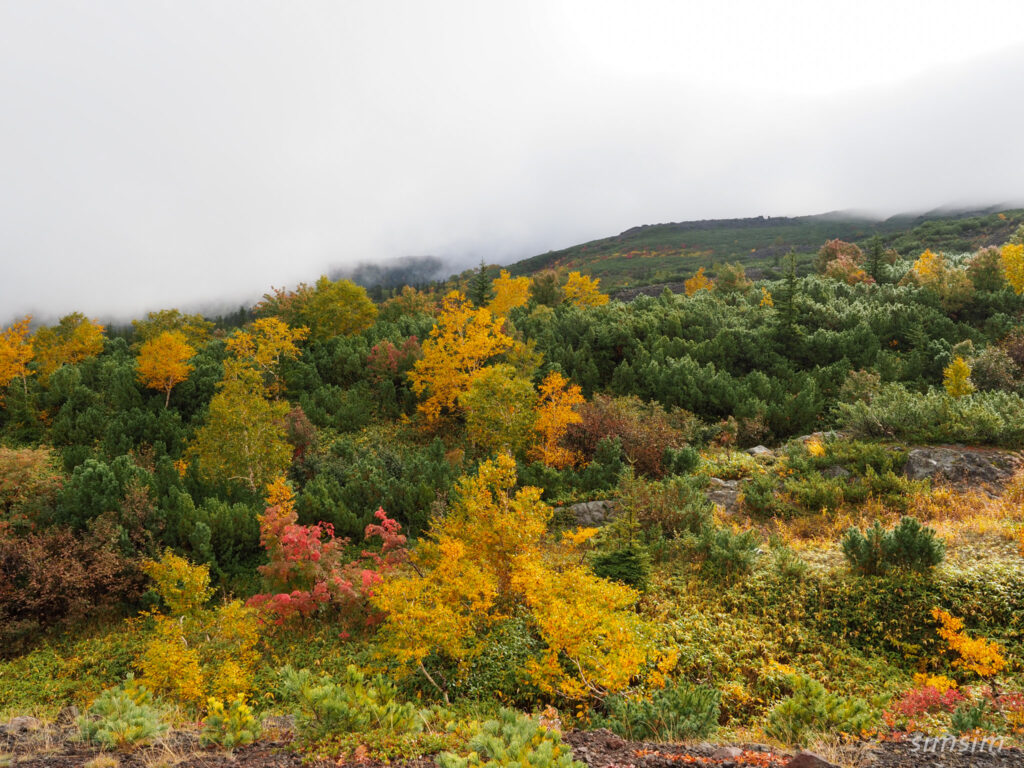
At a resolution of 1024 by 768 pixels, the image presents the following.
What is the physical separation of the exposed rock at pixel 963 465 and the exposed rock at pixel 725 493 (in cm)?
448

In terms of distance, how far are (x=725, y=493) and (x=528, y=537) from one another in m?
8.87

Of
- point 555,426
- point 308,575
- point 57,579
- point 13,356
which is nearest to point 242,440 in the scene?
point 57,579

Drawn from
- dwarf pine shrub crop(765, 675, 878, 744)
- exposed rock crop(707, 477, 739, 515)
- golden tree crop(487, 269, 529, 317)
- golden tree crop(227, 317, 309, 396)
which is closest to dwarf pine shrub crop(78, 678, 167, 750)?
dwarf pine shrub crop(765, 675, 878, 744)

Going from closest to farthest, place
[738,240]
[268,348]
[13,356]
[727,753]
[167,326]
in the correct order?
[727,753], [13,356], [268,348], [167,326], [738,240]

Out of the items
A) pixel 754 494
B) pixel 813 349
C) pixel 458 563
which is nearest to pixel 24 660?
pixel 458 563

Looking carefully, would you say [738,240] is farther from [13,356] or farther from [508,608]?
[508,608]

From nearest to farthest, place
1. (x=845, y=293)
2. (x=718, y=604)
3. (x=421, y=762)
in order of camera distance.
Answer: (x=421, y=762) → (x=718, y=604) → (x=845, y=293)

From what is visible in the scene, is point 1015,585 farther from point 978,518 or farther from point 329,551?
point 329,551

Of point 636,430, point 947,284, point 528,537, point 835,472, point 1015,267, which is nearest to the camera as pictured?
point 528,537

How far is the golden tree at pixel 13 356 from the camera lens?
25375 millimetres

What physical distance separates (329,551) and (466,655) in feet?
16.8

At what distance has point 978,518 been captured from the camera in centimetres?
1027

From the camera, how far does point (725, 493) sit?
1448 cm

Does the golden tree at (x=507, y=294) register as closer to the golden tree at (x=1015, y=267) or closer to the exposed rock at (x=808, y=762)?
the golden tree at (x=1015, y=267)
